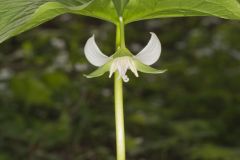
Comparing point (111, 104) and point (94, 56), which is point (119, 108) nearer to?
point (94, 56)

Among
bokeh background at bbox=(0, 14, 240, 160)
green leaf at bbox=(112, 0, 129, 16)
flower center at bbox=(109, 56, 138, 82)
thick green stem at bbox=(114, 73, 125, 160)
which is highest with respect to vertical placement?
bokeh background at bbox=(0, 14, 240, 160)

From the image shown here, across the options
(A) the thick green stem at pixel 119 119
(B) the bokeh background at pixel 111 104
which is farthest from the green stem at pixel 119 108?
(B) the bokeh background at pixel 111 104

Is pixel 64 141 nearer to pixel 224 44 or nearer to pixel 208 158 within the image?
pixel 208 158

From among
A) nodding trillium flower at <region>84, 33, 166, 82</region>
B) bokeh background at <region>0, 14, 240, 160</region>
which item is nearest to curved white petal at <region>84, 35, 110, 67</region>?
nodding trillium flower at <region>84, 33, 166, 82</region>

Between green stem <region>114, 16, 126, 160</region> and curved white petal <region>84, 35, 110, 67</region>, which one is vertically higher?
curved white petal <region>84, 35, 110, 67</region>

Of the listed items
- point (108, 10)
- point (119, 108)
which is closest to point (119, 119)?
point (119, 108)

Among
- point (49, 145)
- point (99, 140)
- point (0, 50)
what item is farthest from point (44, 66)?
point (49, 145)

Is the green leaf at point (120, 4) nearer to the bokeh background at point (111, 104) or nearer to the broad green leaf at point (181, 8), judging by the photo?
the broad green leaf at point (181, 8)

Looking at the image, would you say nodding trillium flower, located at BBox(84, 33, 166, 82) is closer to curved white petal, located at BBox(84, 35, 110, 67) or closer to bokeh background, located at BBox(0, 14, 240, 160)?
curved white petal, located at BBox(84, 35, 110, 67)
